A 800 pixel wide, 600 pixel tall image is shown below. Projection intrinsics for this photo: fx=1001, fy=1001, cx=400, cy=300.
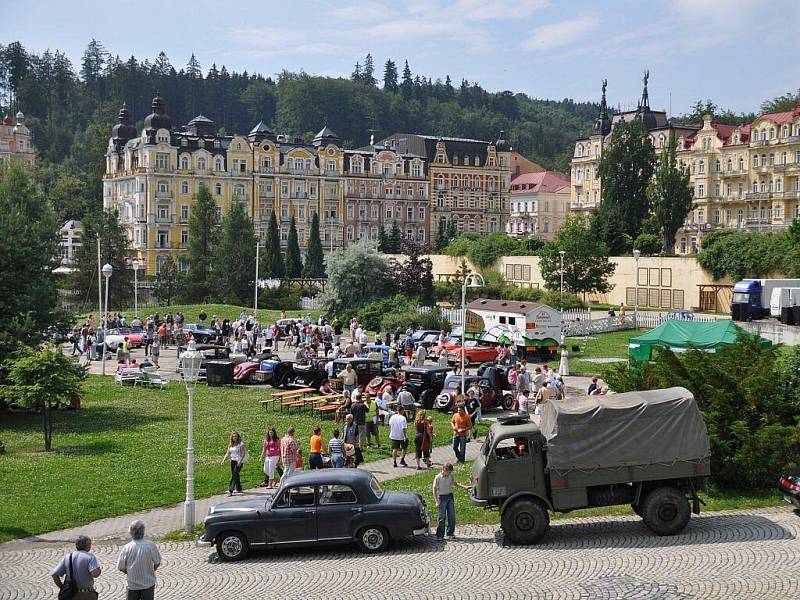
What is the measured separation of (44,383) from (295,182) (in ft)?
276

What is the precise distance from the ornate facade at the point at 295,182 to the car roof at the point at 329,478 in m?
86.0

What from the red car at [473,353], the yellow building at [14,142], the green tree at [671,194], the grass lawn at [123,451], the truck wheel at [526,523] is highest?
the yellow building at [14,142]

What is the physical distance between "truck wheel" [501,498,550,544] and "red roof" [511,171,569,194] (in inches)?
4300

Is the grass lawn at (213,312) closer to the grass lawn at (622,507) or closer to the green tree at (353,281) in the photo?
the green tree at (353,281)

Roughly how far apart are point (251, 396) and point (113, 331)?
69.6ft

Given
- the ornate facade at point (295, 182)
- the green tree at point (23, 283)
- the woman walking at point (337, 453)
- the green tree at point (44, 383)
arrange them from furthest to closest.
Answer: the ornate facade at point (295, 182), the green tree at point (23, 283), the green tree at point (44, 383), the woman walking at point (337, 453)

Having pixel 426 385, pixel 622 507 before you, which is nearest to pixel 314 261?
pixel 426 385

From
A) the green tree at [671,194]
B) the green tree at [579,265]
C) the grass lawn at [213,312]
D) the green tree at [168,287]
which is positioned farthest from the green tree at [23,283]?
the green tree at [671,194]

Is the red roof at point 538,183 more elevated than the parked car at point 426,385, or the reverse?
the red roof at point 538,183

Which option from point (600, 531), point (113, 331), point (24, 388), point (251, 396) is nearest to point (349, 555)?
point (600, 531)

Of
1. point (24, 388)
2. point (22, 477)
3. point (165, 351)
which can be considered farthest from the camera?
point (165, 351)

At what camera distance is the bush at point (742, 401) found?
1889 centimetres

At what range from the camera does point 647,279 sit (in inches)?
2817

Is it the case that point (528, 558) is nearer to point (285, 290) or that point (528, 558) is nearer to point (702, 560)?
point (702, 560)
